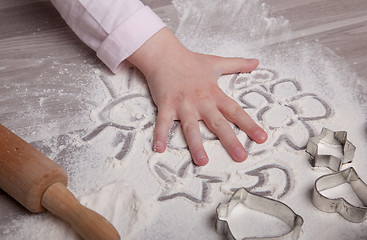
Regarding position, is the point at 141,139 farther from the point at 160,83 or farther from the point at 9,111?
the point at 9,111

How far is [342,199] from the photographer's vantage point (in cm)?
75

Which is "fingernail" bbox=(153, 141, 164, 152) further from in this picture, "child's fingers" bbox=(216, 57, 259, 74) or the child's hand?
"child's fingers" bbox=(216, 57, 259, 74)

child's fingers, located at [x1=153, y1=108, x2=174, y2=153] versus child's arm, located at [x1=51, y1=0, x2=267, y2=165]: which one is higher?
child's arm, located at [x1=51, y1=0, x2=267, y2=165]

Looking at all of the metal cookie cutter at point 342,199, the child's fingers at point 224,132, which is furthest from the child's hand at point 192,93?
the metal cookie cutter at point 342,199

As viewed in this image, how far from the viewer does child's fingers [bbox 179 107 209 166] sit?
85cm

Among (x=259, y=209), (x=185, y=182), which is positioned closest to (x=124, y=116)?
(x=185, y=182)

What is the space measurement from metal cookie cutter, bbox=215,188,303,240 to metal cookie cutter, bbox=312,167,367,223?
0.17 ft

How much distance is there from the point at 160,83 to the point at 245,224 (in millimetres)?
314

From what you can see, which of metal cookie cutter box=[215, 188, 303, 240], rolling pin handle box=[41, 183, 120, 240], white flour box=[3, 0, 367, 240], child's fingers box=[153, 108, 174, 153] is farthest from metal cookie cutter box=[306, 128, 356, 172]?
rolling pin handle box=[41, 183, 120, 240]

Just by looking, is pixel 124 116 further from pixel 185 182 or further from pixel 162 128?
pixel 185 182

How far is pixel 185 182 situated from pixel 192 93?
0.18 meters

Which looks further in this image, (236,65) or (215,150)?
(236,65)

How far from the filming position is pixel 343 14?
1179mm

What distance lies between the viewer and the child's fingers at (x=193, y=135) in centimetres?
85
